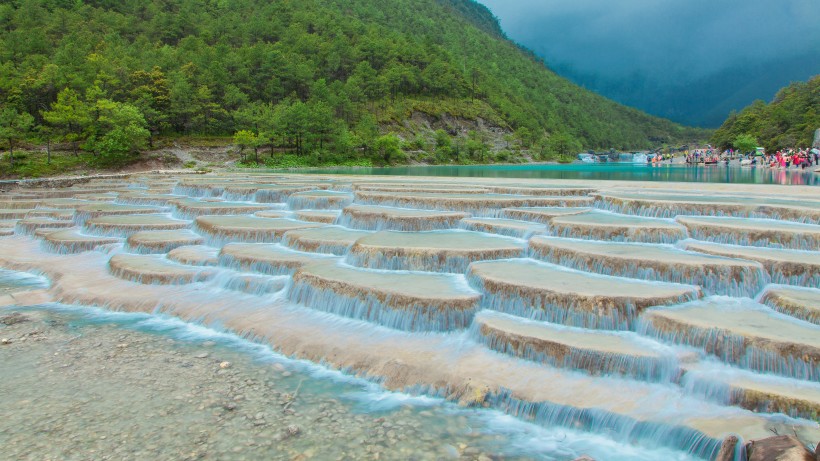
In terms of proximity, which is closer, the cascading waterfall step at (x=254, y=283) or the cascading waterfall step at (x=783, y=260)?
the cascading waterfall step at (x=783, y=260)

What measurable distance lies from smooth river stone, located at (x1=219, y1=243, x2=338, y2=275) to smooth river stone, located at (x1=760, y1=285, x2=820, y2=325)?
30.5 feet

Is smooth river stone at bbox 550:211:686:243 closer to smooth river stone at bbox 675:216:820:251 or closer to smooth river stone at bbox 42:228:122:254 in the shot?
smooth river stone at bbox 675:216:820:251

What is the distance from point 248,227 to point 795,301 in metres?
14.1

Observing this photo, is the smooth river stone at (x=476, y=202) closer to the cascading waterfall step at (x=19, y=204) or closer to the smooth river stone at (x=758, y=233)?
the smooth river stone at (x=758, y=233)

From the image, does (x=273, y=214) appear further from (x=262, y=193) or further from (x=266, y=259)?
(x=266, y=259)

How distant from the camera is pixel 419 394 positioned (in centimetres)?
771

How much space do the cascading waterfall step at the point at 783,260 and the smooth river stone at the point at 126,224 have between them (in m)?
16.9

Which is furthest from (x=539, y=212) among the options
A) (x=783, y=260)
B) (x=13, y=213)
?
(x=13, y=213)

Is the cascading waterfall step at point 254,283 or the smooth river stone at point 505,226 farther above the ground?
the smooth river stone at point 505,226

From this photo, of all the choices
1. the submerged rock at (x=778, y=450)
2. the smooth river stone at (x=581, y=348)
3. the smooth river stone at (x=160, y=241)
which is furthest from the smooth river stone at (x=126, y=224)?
the submerged rock at (x=778, y=450)

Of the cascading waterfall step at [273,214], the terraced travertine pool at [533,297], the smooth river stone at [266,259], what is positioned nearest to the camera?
the terraced travertine pool at [533,297]

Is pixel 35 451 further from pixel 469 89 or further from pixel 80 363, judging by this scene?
pixel 469 89

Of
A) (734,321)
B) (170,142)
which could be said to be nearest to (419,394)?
(734,321)

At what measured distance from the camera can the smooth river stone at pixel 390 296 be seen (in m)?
9.45
